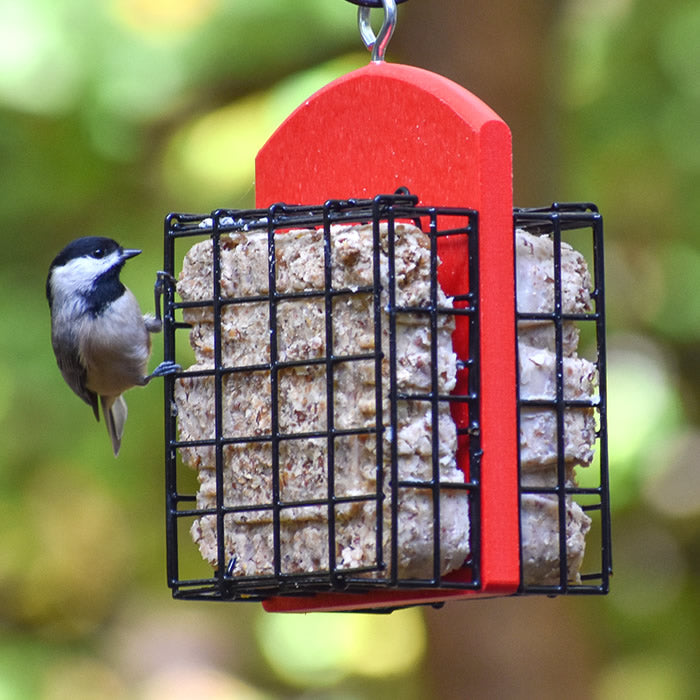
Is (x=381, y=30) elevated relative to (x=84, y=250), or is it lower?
elevated

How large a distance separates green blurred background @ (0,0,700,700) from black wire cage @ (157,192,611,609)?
3209 millimetres

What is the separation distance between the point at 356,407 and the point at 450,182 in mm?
672

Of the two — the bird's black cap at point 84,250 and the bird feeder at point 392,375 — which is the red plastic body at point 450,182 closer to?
→ the bird feeder at point 392,375

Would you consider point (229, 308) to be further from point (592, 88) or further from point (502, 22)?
point (592, 88)

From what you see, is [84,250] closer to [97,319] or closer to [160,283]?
[97,319]

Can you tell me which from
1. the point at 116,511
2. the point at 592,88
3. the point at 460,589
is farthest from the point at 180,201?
the point at 460,589

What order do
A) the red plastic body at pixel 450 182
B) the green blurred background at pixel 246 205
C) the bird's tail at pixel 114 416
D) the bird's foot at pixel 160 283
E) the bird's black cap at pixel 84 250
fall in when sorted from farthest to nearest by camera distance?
the green blurred background at pixel 246 205 < the bird's tail at pixel 114 416 < the bird's black cap at pixel 84 250 < the bird's foot at pixel 160 283 < the red plastic body at pixel 450 182

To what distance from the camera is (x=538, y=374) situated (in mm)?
3969

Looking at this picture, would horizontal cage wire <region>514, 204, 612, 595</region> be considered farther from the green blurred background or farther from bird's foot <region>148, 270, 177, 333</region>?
the green blurred background

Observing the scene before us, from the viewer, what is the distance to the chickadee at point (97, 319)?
5.36 meters

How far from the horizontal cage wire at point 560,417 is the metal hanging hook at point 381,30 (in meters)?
0.61

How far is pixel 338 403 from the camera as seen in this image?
3.81 m

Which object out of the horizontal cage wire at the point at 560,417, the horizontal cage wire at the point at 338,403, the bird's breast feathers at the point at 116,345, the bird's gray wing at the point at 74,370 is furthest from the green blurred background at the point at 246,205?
the horizontal cage wire at the point at 338,403

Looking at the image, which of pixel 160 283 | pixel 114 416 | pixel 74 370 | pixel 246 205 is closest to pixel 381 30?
pixel 160 283
